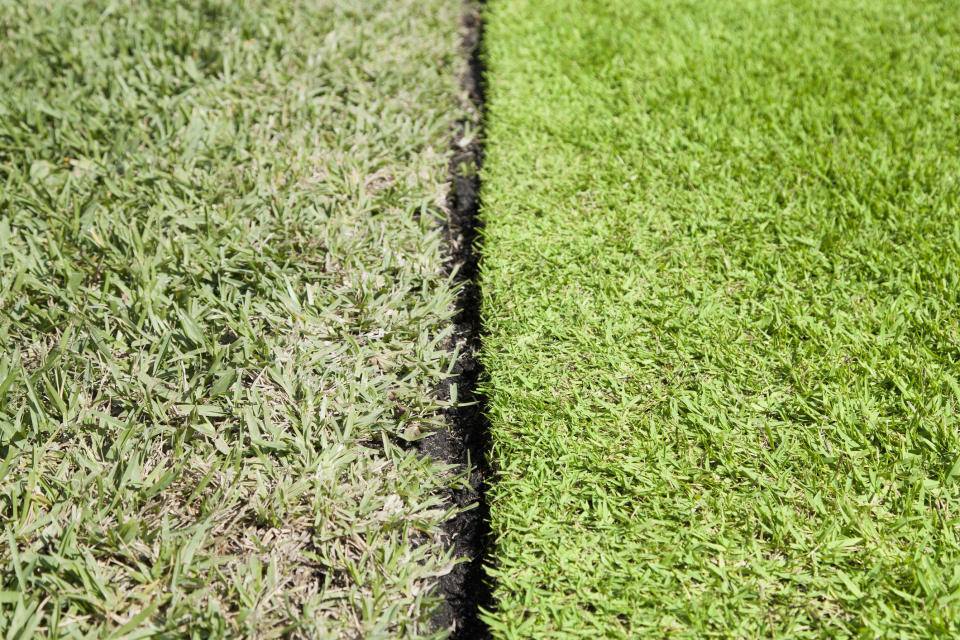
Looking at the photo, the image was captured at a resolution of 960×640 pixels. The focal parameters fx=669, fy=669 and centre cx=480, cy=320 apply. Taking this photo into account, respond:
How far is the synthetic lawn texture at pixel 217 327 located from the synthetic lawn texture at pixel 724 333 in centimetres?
32

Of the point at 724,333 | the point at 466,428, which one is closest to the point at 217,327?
the point at 466,428

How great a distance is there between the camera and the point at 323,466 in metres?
1.88

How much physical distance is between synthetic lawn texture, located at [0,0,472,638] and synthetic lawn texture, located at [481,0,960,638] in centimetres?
32

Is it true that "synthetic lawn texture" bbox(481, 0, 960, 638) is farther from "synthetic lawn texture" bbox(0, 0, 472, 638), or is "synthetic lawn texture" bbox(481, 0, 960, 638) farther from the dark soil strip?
"synthetic lawn texture" bbox(0, 0, 472, 638)

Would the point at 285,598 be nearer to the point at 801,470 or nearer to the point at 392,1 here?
the point at 801,470

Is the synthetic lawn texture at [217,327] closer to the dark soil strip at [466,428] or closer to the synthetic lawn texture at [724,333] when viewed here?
the dark soil strip at [466,428]

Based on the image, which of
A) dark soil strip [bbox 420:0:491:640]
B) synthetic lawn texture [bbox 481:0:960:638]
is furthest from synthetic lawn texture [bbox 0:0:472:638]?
synthetic lawn texture [bbox 481:0:960:638]

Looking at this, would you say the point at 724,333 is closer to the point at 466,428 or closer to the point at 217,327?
the point at 466,428

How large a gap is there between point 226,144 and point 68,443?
146 centimetres

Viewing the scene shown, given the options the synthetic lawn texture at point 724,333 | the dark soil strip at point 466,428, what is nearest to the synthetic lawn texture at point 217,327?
the dark soil strip at point 466,428

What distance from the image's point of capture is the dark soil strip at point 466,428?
5.63 ft

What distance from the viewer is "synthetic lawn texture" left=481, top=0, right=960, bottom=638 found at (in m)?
1.70

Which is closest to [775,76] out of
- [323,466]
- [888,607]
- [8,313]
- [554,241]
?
[554,241]

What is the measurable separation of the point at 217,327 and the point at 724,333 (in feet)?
5.55
